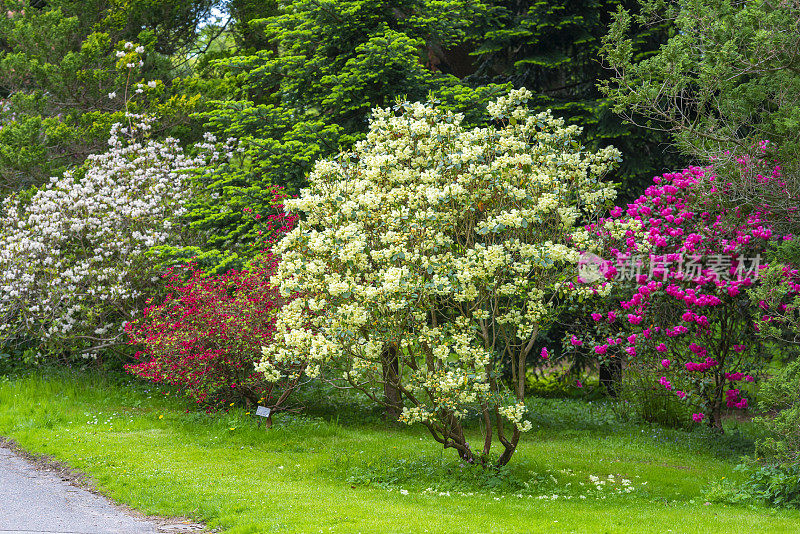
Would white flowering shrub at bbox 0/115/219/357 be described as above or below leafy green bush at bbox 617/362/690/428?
above

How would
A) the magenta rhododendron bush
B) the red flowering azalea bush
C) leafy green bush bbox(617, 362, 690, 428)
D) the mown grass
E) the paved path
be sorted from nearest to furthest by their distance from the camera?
1. the paved path
2. the mown grass
3. the magenta rhododendron bush
4. the red flowering azalea bush
5. leafy green bush bbox(617, 362, 690, 428)

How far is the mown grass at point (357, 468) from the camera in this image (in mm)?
8383

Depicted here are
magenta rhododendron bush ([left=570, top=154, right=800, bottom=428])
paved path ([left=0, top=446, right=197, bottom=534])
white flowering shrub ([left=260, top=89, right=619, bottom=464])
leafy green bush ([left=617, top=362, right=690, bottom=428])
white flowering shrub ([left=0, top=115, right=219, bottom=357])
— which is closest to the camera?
paved path ([left=0, top=446, right=197, bottom=534])

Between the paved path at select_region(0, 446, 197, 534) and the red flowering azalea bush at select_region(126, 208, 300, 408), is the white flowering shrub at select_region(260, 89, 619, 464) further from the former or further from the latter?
the red flowering azalea bush at select_region(126, 208, 300, 408)

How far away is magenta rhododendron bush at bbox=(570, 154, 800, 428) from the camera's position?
1183 cm

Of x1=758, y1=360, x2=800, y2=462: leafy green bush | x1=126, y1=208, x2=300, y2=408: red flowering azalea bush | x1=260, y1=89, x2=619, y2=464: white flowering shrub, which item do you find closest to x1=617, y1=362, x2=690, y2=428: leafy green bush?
x1=758, y1=360, x2=800, y2=462: leafy green bush

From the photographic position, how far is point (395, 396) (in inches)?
570

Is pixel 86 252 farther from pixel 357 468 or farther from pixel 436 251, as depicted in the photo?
pixel 436 251

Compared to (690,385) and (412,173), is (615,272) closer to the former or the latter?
(690,385)

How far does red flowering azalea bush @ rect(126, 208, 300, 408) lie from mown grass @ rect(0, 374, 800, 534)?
0.56 meters

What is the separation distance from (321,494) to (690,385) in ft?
23.2

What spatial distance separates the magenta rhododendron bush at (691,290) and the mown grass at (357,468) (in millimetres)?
1182

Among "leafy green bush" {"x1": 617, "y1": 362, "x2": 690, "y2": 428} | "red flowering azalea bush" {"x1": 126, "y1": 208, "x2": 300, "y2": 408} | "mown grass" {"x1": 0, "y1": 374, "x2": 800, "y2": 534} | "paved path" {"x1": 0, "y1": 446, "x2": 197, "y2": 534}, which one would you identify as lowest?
"paved path" {"x1": 0, "y1": 446, "x2": 197, "y2": 534}

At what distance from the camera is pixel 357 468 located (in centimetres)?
1062
